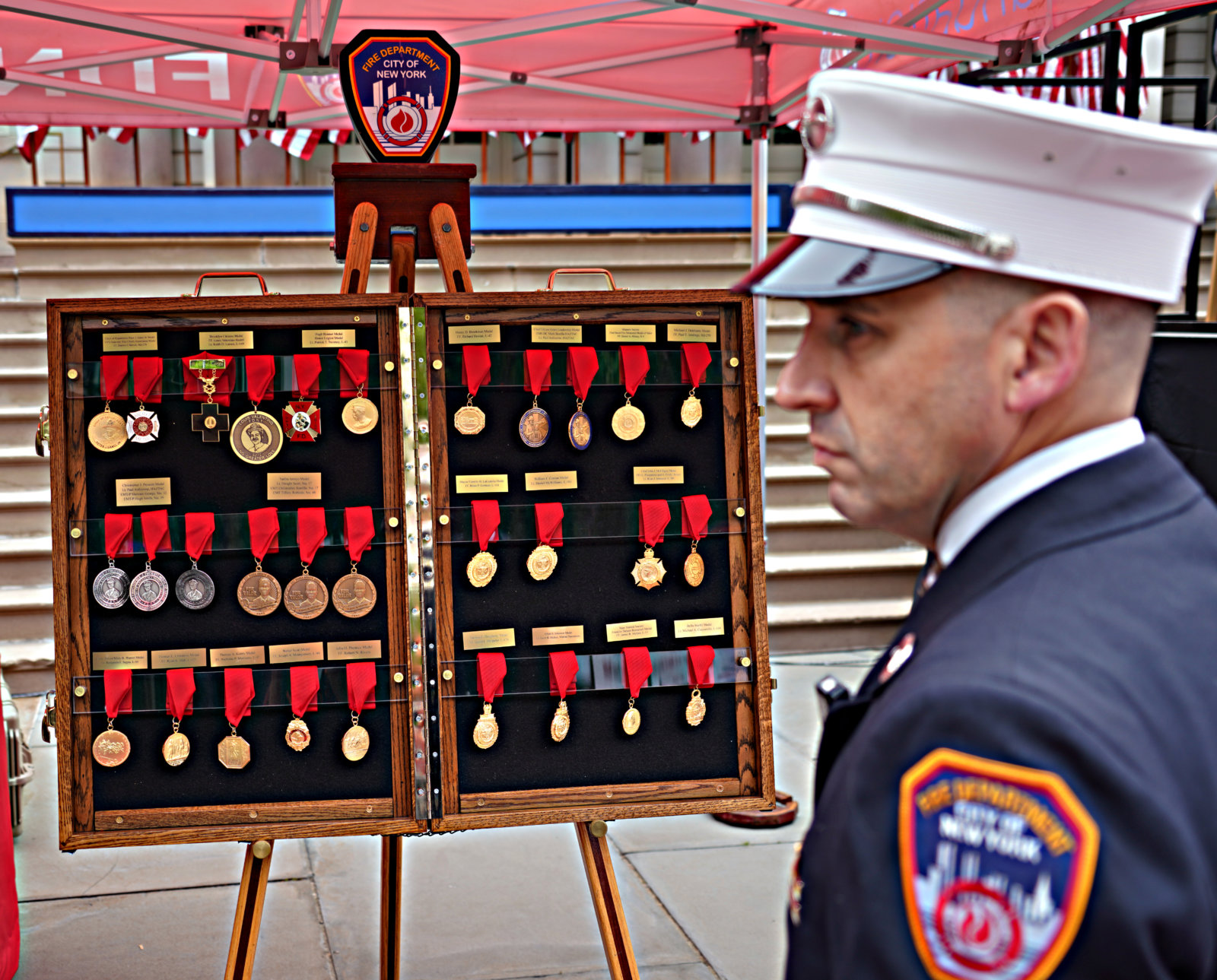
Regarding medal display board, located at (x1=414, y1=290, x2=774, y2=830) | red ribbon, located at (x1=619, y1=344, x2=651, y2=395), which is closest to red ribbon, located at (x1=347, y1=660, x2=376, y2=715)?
medal display board, located at (x1=414, y1=290, x2=774, y2=830)

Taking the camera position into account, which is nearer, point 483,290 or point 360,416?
point 360,416

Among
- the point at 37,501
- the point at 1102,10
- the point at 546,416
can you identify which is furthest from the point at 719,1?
the point at 37,501

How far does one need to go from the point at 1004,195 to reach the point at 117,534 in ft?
5.69

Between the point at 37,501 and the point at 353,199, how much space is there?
4.01 meters

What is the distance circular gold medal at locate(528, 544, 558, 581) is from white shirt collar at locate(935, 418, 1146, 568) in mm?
1415

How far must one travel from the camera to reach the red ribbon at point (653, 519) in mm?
2176

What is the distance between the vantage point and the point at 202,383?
2070mm

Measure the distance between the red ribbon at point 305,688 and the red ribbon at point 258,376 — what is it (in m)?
0.50

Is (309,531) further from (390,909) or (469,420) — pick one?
(390,909)

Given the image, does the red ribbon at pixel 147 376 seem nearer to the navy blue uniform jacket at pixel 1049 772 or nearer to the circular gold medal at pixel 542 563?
the circular gold medal at pixel 542 563

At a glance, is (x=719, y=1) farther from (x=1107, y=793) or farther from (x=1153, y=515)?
(x=1107, y=793)

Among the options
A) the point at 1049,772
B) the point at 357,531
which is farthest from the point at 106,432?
the point at 1049,772

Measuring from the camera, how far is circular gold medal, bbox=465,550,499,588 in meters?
2.14

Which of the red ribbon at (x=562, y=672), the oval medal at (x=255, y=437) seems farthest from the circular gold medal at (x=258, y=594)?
the red ribbon at (x=562, y=672)
